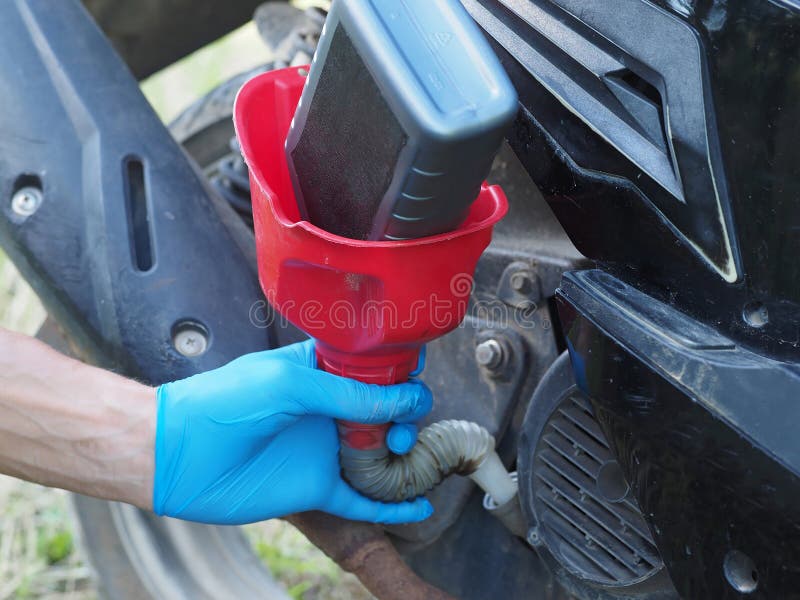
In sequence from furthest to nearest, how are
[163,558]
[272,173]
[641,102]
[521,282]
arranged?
[163,558] → [521,282] → [272,173] → [641,102]

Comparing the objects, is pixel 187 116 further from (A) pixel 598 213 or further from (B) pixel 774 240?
(B) pixel 774 240

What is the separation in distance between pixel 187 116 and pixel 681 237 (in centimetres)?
124

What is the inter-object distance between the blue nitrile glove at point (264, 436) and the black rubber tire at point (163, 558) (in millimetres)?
519

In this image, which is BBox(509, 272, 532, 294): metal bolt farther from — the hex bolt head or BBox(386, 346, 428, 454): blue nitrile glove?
the hex bolt head

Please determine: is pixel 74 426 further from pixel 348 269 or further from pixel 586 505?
pixel 586 505

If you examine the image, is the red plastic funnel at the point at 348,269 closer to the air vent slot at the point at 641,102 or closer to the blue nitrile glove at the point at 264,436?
the blue nitrile glove at the point at 264,436

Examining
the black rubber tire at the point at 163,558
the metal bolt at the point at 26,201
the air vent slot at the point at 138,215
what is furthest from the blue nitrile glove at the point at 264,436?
the black rubber tire at the point at 163,558

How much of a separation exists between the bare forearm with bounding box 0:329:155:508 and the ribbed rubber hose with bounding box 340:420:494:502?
236 mm

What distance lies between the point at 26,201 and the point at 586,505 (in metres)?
0.80

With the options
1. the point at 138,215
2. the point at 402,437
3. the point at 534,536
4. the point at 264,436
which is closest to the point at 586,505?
the point at 534,536

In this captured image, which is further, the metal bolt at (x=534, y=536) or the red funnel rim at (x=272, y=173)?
the metal bolt at (x=534, y=536)

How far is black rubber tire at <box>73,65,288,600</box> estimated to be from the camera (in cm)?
153

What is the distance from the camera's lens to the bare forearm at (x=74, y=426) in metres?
1.01

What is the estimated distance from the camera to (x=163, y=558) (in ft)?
5.06
